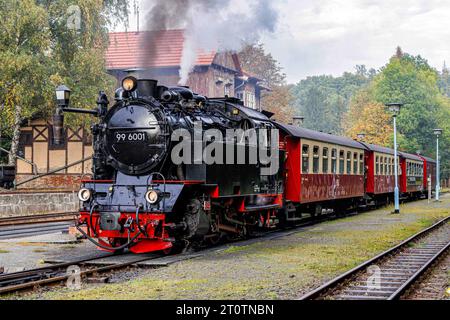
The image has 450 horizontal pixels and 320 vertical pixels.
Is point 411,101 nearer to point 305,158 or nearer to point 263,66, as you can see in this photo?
point 263,66

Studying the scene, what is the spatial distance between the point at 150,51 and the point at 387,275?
7.60 meters

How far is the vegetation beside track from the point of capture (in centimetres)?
809

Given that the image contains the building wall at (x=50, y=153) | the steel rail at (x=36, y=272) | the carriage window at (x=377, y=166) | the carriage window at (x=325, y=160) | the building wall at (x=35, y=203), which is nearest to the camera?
the steel rail at (x=36, y=272)

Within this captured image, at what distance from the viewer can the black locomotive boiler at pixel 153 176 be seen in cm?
1108

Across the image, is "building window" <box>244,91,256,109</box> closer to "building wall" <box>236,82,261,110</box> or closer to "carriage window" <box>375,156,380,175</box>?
"building wall" <box>236,82,261,110</box>

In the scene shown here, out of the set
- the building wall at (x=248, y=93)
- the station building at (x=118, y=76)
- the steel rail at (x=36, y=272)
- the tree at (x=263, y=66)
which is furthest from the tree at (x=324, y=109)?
the steel rail at (x=36, y=272)

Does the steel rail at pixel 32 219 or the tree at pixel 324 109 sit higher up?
the tree at pixel 324 109

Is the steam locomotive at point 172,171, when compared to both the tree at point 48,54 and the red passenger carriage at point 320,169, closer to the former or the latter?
the red passenger carriage at point 320,169

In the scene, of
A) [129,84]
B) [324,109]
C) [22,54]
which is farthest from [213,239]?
[324,109]

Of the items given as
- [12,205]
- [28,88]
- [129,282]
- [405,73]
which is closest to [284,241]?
[129,282]

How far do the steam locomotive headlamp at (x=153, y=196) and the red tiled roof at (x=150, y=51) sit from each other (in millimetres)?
4013

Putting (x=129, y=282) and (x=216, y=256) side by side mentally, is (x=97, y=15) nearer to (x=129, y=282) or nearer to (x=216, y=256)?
(x=216, y=256)

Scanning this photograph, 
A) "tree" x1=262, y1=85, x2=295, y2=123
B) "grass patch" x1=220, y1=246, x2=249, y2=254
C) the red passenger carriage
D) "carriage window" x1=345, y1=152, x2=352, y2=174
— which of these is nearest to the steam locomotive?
"grass patch" x1=220, y1=246, x2=249, y2=254

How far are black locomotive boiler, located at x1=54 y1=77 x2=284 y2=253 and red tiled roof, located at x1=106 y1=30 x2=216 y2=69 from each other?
204 cm
